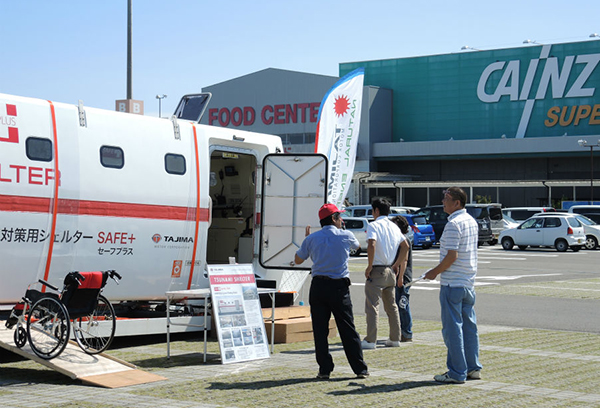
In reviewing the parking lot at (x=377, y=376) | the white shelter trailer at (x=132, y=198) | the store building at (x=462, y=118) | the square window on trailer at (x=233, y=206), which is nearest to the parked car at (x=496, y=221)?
the store building at (x=462, y=118)

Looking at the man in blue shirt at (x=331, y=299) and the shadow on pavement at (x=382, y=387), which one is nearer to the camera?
the shadow on pavement at (x=382, y=387)

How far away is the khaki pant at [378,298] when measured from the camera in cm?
1126

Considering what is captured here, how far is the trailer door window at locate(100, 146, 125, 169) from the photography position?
1090cm

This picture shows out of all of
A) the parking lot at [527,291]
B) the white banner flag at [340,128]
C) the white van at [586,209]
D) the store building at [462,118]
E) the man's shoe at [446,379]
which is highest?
the store building at [462,118]

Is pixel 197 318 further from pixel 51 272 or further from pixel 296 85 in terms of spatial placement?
pixel 296 85

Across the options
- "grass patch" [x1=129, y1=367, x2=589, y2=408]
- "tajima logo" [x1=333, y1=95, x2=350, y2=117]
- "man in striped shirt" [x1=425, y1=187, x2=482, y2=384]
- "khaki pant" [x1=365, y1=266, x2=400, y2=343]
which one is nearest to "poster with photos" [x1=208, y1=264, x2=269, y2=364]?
"grass patch" [x1=129, y1=367, x2=589, y2=408]

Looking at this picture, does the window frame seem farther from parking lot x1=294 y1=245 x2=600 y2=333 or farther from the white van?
the white van

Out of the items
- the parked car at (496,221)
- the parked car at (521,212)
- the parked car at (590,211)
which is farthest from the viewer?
the parked car at (521,212)

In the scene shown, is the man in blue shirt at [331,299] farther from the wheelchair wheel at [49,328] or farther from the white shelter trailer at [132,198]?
the white shelter trailer at [132,198]

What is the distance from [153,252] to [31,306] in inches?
102

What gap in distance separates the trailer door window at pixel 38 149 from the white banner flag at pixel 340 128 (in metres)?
13.0

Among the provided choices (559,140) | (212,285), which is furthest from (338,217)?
(559,140)

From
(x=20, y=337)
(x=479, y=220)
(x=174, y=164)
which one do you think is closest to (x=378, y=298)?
(x=174, y=164)

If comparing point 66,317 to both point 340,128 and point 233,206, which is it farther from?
point 340,128
